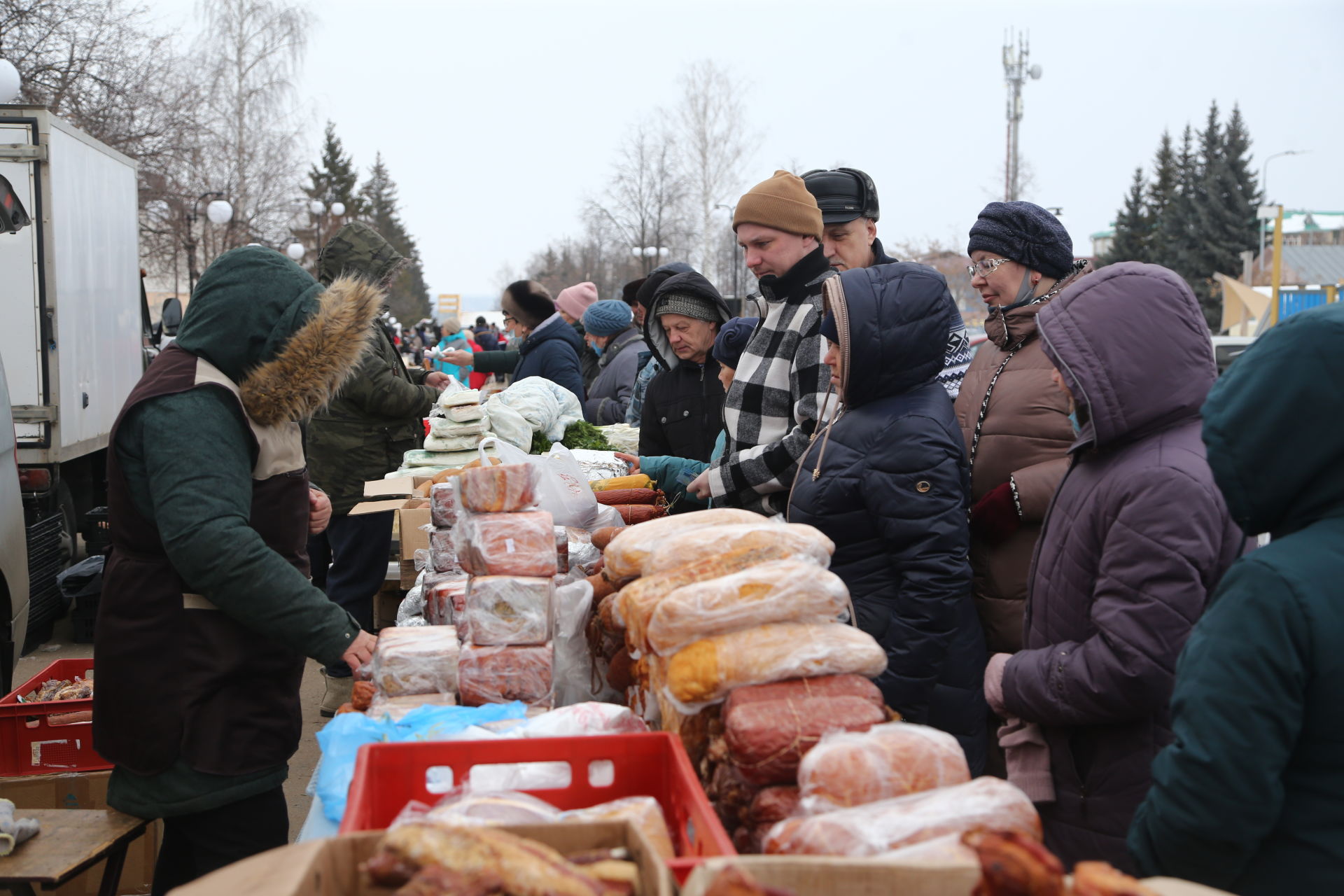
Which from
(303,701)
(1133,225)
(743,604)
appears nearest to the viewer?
(743,604)

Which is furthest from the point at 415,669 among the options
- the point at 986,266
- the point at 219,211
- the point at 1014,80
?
the point at 1014,80

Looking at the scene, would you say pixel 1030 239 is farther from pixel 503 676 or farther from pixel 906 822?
pixel 906 822

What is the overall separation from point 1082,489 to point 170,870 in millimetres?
2588

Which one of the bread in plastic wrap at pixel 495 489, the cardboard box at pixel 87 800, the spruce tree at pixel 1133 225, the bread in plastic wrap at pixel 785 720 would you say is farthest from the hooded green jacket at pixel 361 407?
the spruce tree at pixel 1133 225

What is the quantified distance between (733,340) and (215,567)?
2.33 m

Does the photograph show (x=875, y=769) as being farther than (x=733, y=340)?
No

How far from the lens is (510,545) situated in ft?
7.86

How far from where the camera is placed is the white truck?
6879 mm

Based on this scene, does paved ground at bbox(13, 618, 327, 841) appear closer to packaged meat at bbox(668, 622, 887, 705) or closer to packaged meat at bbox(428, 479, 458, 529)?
packaged meat at bbox(428, 479, 458, 529)

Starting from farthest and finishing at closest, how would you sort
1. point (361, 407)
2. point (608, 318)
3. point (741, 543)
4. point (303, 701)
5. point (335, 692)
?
point (608, 318), point (303, 701), point (361, 407), point (335, 692), point (741, 543)

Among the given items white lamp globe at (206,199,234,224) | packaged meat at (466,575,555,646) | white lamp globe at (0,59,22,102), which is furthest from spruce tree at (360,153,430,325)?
packaged meat at (466,575,555,646)

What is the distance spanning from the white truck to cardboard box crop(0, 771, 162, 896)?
3.21 meters

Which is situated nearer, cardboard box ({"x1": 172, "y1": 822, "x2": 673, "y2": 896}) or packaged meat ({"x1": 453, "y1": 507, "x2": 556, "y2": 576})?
cardboard box ({"x1": 172, "y1": 822, "x2": 673, "y2": 896})

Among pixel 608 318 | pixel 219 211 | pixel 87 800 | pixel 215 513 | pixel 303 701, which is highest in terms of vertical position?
pixel 219 211
